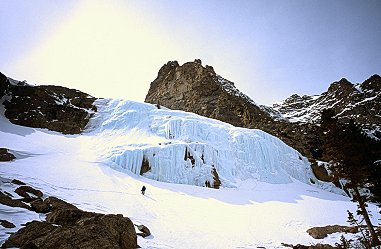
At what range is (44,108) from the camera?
117ft

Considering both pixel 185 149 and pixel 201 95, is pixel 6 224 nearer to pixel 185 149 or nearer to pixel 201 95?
pixel 185 149

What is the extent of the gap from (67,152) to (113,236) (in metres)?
21.9

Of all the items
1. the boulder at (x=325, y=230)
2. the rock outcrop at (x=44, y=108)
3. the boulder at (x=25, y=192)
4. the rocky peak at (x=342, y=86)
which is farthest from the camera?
the rocky peak at (x=342, y=86)

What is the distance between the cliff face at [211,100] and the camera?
48722 mm

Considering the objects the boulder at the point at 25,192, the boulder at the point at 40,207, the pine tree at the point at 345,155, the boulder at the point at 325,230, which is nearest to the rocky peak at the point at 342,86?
the pine tree at the point at 345,155

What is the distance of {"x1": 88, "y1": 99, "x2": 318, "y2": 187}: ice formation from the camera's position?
24.7 meters

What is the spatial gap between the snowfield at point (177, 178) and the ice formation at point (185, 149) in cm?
13

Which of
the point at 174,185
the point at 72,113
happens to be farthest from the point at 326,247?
the point at 72,113

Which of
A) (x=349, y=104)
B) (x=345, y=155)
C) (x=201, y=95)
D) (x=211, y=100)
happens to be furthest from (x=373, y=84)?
(x=345, y=155)

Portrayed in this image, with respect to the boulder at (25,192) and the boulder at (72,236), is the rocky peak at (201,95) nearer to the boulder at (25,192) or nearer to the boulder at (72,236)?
the boulder at (25,192)

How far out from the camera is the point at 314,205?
2222cm

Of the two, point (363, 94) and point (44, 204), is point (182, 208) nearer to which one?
point (44, 204)

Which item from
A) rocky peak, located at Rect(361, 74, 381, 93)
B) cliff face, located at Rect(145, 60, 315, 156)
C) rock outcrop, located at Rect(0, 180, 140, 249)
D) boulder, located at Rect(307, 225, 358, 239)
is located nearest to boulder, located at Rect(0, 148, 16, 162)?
rock outcrop, located at Rect(0, 180, 140, 249)

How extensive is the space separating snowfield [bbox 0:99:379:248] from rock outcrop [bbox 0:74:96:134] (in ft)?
5.28
